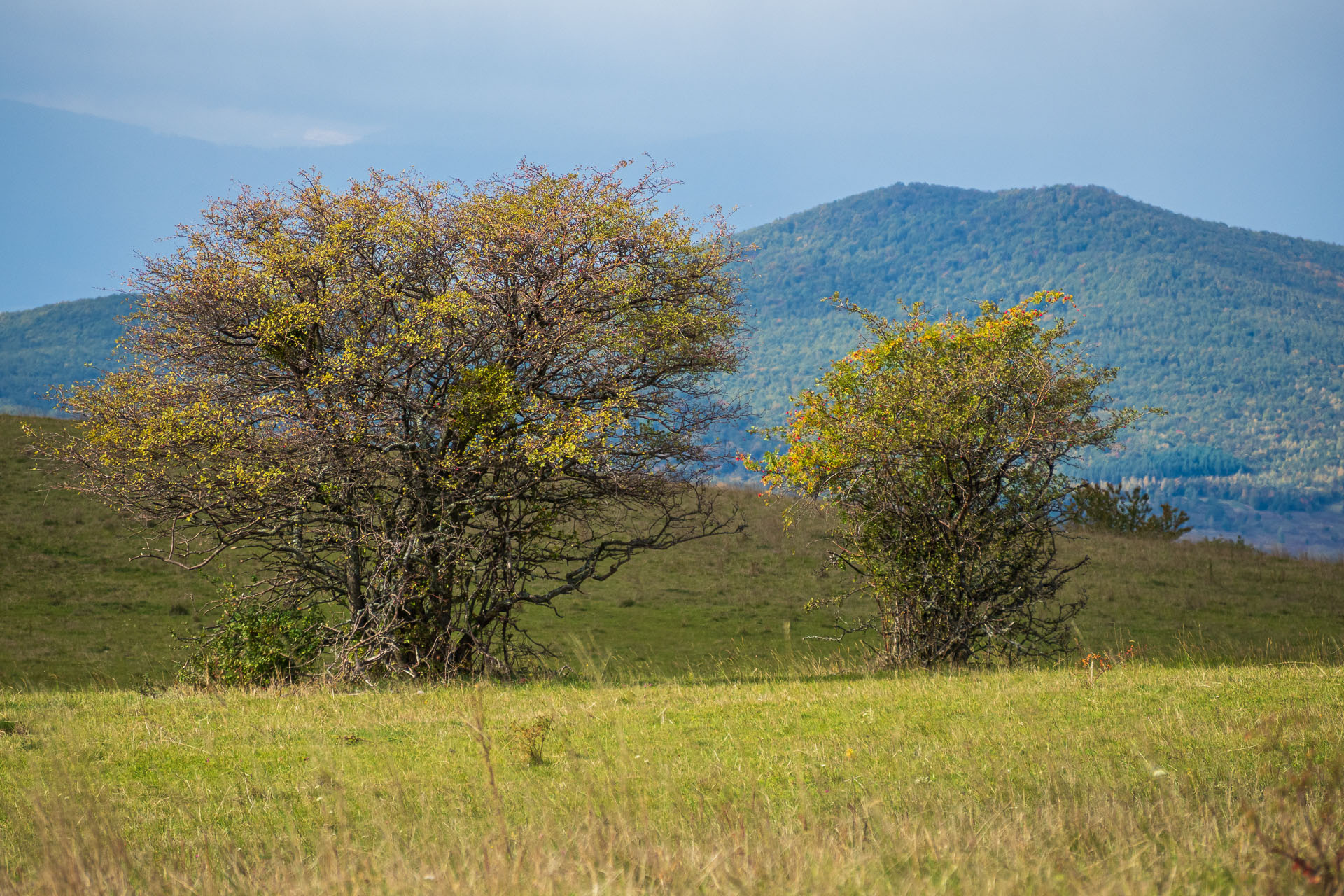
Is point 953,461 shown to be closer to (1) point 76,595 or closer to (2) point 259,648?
(2) point 259,648

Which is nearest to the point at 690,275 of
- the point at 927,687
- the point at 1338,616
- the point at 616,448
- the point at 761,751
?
the point at 616,448

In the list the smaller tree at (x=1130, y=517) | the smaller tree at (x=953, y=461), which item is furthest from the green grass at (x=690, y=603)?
the smaller tree at (x=1130, y=517)

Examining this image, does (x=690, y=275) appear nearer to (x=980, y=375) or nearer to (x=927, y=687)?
(x=980, y=375)

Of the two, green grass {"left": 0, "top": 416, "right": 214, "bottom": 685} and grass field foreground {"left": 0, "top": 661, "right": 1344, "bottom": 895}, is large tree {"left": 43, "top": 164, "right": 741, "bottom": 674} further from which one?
green grass {"left": 0, "top": 416, "right": 214, "bottom": 685}

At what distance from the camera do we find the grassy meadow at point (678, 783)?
14.8 ft

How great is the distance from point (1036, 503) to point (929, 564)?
2.08m

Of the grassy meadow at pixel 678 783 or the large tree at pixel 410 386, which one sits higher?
the large tree at pixel 410 386

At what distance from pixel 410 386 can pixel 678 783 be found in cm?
986

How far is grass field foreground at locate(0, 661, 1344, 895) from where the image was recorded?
4.49 m

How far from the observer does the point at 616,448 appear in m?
15.1

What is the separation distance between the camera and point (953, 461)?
16016 mm

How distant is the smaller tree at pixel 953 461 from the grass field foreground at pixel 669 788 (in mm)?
3870

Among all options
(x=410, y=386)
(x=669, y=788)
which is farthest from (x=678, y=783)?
(x=410, y=386)

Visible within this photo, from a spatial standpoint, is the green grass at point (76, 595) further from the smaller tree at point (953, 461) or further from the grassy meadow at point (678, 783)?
the smaller tree at point (953, 461)
